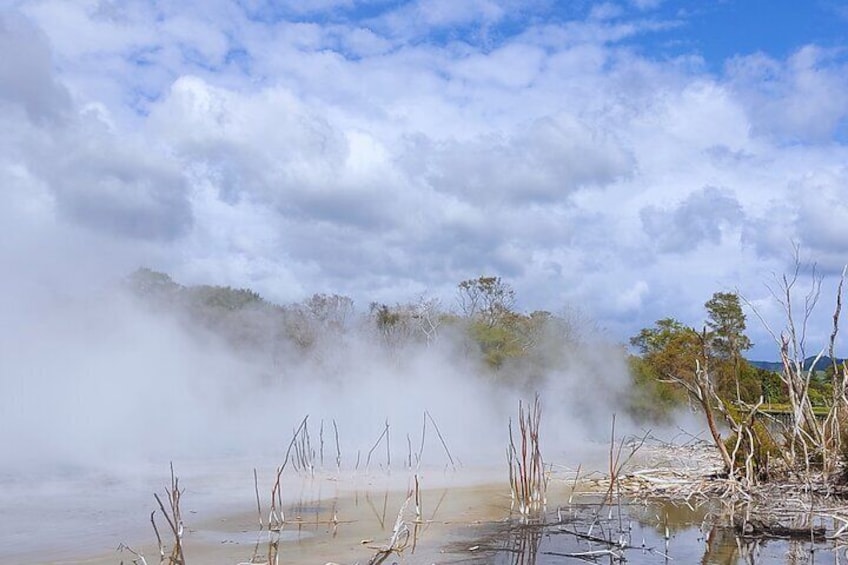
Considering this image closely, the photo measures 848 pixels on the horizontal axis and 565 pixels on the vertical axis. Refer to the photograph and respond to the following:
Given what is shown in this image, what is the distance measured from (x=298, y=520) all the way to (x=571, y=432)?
62.6ft

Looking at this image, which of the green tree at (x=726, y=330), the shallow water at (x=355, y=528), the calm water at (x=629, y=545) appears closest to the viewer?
the calm water at (x=629, y=545)

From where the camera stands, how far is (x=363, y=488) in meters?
14.0

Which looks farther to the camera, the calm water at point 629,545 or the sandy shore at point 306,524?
the sandy shore at point 306,524

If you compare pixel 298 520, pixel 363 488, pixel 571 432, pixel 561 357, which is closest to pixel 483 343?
pixel 561 357

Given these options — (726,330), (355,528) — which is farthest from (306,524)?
(726,330)

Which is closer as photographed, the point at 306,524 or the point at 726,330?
the point at 306,524

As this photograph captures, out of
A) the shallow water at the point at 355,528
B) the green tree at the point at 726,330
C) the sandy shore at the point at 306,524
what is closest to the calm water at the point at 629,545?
the shallow water at the point at 355,528

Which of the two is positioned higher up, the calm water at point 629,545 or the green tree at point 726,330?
the green tree at point 726,330

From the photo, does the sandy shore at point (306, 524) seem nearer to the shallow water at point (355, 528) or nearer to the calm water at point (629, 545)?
the shallow water at point (355, 528)

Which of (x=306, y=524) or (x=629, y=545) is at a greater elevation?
(x=306, y=524)

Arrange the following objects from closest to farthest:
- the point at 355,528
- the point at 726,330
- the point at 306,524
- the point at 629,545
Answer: the point at 629,545, the point at 355,528, the point at 306,524, the point at 726,330

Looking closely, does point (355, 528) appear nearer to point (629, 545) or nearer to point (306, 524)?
point (306, 524)

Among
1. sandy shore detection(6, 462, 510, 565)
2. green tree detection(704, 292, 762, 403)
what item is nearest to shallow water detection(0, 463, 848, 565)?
sandy shore detection(6, 462, 510, 565)

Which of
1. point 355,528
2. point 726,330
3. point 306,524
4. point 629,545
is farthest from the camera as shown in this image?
point 726,330
